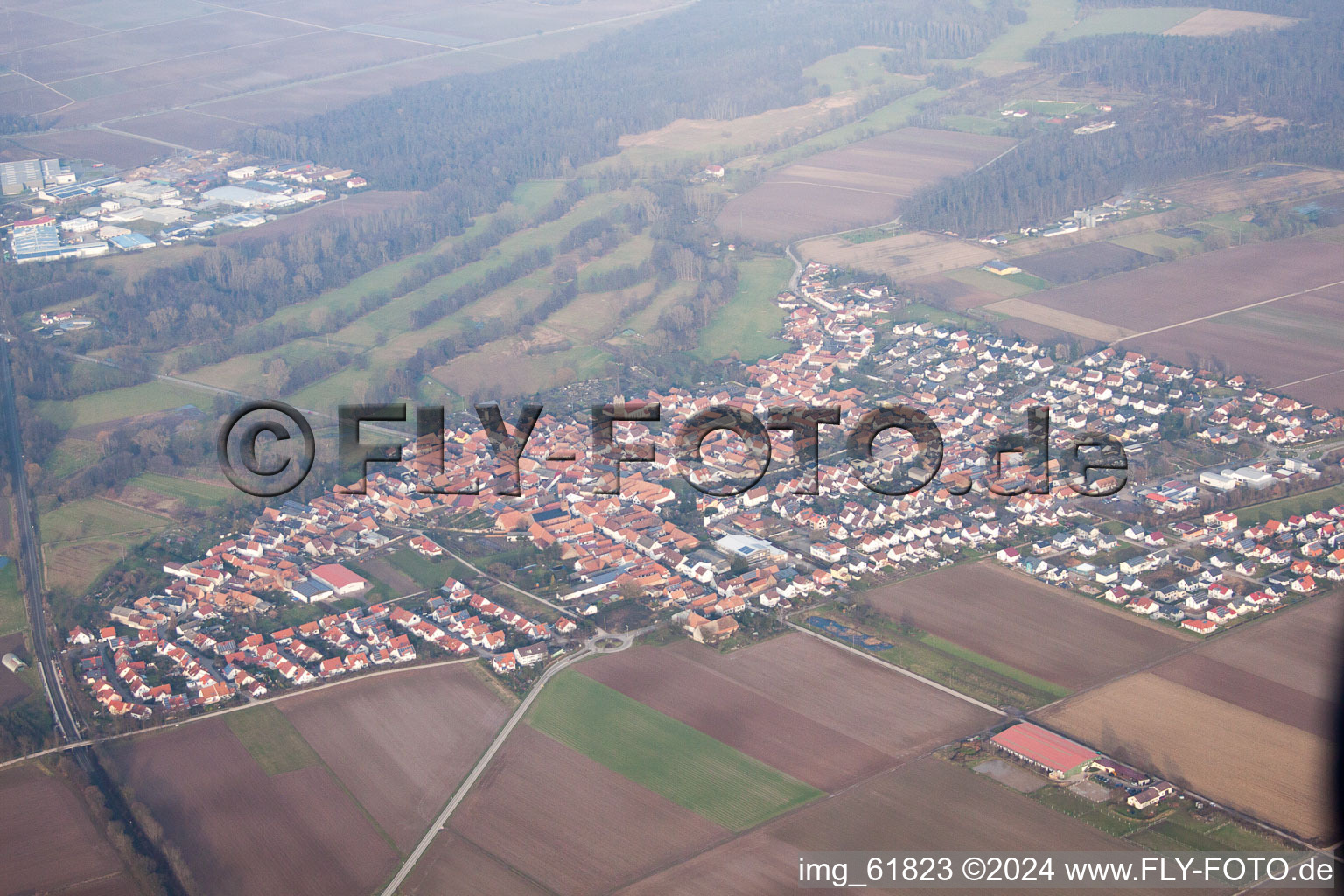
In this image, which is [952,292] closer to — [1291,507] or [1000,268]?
[1000,268]

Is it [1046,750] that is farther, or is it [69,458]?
[69,458]

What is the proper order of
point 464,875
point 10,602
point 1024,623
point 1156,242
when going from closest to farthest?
point 464,875 → point 1024,623 → point 10,602 → point 1156,242

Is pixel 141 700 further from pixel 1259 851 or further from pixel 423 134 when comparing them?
pixel 423 134

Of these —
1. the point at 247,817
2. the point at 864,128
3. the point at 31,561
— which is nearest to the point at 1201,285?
the point at 864,128

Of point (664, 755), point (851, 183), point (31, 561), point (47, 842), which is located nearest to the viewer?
point (47, 842)

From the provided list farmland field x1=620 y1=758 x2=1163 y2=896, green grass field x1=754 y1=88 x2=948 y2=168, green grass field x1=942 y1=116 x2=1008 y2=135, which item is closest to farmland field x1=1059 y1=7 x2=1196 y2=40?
green grass field x1=754 y1=88 x2=948 y2=168

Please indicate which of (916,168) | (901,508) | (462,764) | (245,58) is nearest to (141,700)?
(462,764)
